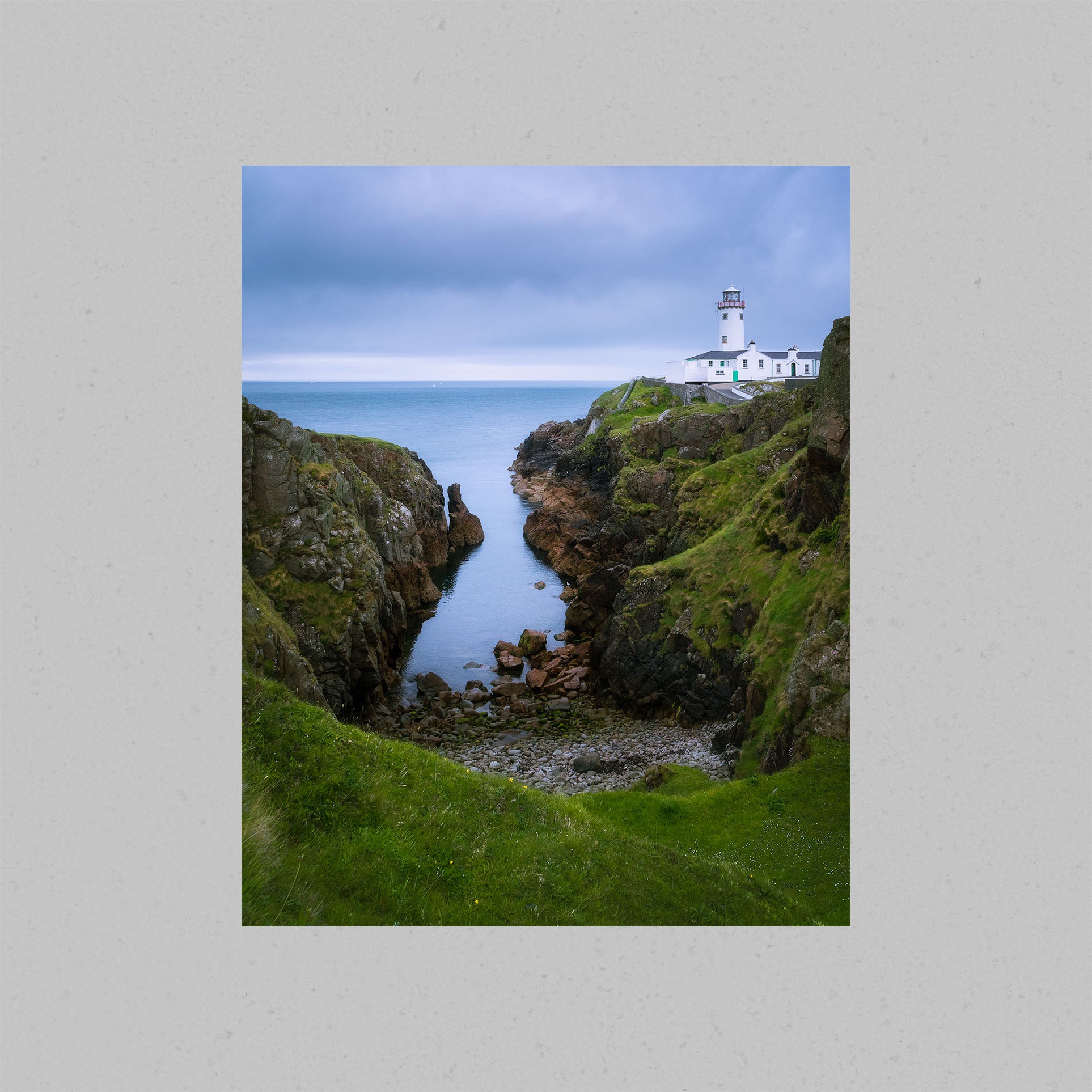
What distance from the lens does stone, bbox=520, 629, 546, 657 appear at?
43.2 meters

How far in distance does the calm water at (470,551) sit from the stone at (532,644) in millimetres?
1990

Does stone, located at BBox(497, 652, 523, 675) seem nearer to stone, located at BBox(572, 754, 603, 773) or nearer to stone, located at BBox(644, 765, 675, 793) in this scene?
stone, located at BBox(572, 754, 603, 773)

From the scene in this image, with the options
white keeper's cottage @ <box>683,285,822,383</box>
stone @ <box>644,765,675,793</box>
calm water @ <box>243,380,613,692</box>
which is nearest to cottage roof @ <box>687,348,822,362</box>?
white keeper's cottage @ <box>683,285,822,383</box>

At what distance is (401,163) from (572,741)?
27.9m

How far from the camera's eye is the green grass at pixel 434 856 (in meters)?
7.91

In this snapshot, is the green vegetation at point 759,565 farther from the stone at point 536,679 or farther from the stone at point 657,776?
the stone at point 536,679

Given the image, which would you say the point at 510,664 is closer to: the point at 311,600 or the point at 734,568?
the point at 311,600

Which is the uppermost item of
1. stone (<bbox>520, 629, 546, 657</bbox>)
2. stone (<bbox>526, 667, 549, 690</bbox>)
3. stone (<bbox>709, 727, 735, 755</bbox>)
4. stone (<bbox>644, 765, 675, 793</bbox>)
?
stone (<bbox>520, 629, 546, 657</bbox>)

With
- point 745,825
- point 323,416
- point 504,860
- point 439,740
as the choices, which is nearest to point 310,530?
point 323,416

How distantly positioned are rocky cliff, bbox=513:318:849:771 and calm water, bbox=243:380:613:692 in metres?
4.49

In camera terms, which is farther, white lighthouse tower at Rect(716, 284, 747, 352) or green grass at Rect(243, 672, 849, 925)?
white lighthouse tower at Rect(716, 284, 747, 352)

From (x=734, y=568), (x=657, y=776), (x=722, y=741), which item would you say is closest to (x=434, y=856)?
(x=657, y=776)

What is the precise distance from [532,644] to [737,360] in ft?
157

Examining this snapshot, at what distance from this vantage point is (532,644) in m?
43.5
